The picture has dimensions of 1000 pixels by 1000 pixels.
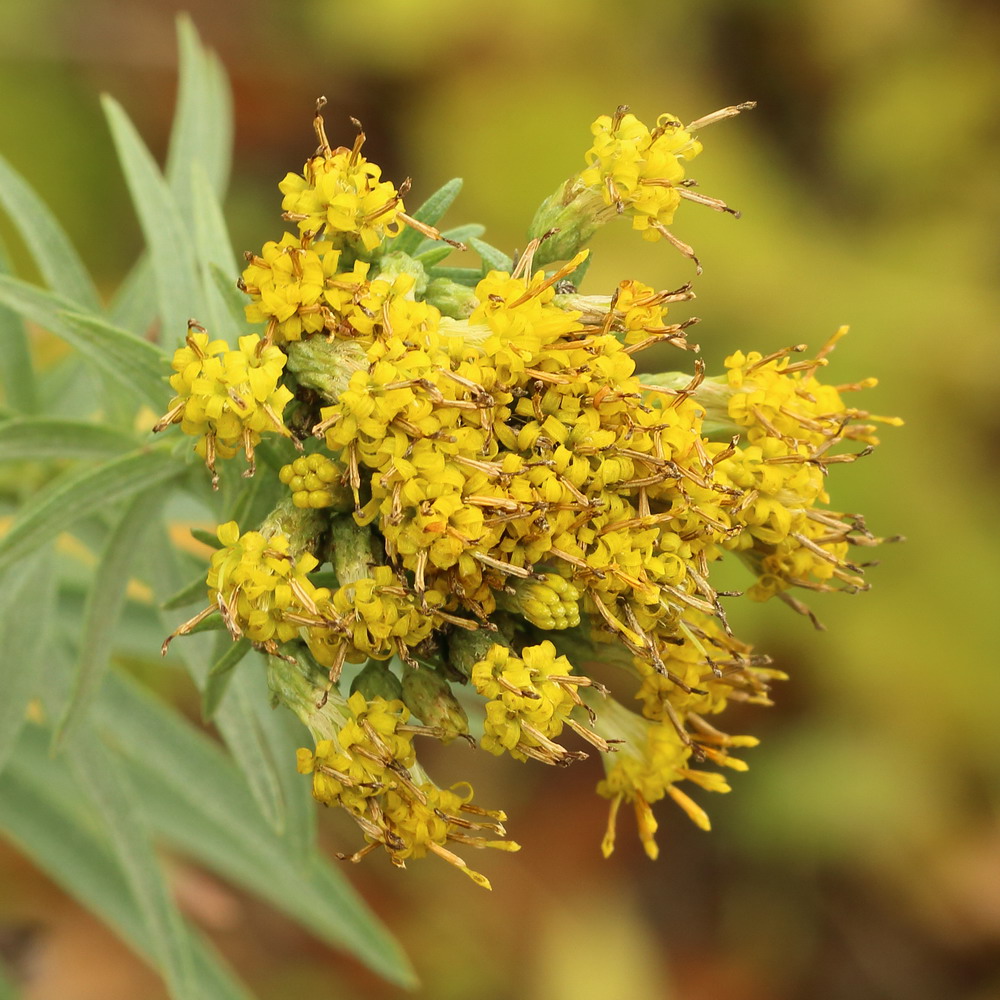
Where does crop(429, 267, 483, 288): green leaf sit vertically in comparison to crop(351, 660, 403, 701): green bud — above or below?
above

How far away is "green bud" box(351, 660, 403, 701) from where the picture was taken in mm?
2191

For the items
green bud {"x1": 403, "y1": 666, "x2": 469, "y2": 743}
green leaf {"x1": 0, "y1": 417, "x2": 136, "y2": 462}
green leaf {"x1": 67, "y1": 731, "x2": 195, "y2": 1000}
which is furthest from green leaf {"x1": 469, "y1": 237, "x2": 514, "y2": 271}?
green leaf {"x1": 67, "y1": 731, "x2": 195, "y2": 1000}

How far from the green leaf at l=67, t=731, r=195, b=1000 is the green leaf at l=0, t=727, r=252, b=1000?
23.2 inches

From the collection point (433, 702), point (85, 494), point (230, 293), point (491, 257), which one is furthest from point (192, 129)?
point (433, 702)

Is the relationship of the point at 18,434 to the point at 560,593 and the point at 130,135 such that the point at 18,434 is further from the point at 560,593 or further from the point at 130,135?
the point at 560,593

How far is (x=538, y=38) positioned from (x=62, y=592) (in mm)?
5620

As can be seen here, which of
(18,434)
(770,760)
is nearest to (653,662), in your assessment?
(18,434)

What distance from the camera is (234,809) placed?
11.9 ft

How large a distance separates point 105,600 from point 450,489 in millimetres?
1321

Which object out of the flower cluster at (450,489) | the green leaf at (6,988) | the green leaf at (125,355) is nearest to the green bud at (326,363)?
the flower cluster at (450,489)

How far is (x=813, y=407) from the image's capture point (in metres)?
2.39

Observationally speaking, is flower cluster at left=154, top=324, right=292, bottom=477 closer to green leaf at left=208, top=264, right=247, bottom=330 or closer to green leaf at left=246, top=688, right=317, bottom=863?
green leaf at left=208, top=264, right=247, bottom=330

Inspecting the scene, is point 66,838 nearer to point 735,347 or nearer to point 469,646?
point 469,646

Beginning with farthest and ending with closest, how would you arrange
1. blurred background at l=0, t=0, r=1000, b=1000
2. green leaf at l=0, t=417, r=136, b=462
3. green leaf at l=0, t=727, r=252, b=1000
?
blurred background at l=0, t=0, r=1000, b=1000, green leaf at l=0, t=727, r=252, b=1000, green leaf at l=0, t=417, r=136, b=462
